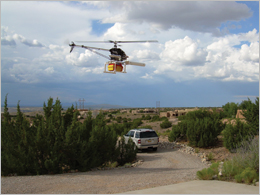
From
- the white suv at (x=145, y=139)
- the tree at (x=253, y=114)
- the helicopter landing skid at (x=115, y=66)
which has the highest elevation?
the helicopter landing skid at (x=115, y=66)

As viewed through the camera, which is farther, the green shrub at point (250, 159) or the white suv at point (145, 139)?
the white suv at point (145, 139)

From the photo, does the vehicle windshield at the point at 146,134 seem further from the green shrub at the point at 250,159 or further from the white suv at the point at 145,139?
the green shrub at the point at 250,159

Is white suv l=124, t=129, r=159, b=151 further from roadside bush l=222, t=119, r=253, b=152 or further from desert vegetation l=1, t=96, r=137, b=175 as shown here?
desert vegetation l=1, t=96, r=137, b=175

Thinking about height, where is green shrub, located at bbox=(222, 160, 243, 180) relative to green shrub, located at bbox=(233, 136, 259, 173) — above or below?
below

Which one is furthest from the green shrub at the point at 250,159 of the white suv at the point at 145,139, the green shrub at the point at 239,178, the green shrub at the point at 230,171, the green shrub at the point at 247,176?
the white suv at the point at 145,139

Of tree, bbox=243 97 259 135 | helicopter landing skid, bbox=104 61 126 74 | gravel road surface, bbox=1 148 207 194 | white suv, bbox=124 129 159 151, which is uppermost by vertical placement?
helicopter landing skid, bbox=104 61 126 74

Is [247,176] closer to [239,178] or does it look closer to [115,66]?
[239,178]

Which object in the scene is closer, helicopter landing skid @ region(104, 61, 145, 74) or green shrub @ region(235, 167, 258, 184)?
green shrub @ region(235, 167, 258, 184)

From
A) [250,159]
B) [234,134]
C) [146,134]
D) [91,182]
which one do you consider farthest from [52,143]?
[234,134]

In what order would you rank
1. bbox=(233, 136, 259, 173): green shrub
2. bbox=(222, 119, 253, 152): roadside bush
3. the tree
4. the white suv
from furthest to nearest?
the tree, the white suv, bbox=(222, 119, 253, 152): roadside bush, bbox=(233, 136, 259, 173): green shrub

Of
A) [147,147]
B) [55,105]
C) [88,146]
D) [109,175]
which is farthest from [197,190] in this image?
[147,147]

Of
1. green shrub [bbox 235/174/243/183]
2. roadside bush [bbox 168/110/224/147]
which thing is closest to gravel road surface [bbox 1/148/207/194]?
green shrub [bbox 235/174/243/183]

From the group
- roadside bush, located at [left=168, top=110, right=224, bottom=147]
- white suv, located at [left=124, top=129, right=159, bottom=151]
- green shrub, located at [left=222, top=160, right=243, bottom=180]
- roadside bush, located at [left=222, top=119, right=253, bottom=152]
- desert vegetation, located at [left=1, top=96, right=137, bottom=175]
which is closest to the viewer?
green shrub, located at [left=222, top=160, right=243, bottom=180]

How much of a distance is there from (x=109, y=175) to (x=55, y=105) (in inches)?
177
